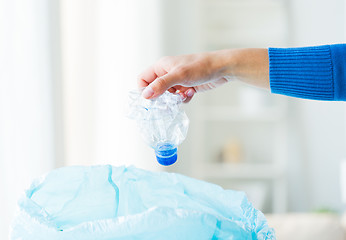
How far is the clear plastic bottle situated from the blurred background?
1.3 inches

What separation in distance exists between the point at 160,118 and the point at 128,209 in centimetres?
18

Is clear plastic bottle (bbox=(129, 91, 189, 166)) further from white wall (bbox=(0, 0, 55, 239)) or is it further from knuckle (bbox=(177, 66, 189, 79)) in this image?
white wall (bbox=(0, 0, 55, 239))

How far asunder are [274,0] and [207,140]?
0.94 metres

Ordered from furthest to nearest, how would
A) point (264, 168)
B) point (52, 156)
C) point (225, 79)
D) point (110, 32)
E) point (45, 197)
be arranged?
point (264, 168), point (110, 32), point (52, 156), point (225, 79), point (45, 197)

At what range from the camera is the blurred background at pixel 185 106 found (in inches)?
43.4

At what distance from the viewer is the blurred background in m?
1.10

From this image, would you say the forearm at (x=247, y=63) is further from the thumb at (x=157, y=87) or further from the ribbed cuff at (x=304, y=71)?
the thumb at (x=157, y=87)

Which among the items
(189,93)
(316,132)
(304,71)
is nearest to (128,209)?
(189,93)

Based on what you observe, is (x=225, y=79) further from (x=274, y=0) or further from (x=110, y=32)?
(x=274, y=0)

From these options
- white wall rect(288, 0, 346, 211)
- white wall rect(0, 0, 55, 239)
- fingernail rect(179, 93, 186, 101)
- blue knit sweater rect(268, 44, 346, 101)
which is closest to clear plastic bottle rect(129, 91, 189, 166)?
fingernail rect(179, 93, 186, 101)

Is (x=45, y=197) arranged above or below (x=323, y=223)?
above

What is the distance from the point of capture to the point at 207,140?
308 centimetres

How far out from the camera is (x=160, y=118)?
911 mm

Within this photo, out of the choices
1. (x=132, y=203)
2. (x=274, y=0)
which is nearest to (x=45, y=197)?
(x=132, y=203)
